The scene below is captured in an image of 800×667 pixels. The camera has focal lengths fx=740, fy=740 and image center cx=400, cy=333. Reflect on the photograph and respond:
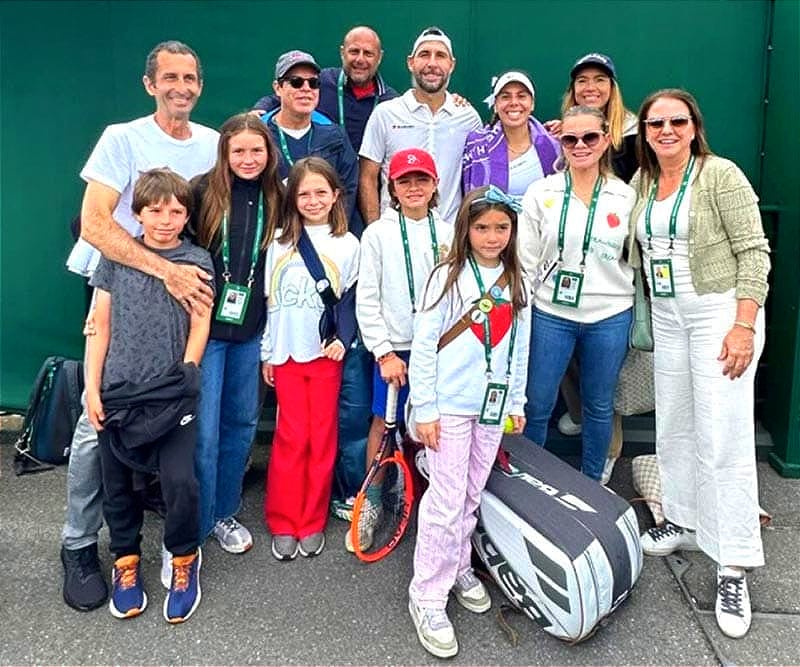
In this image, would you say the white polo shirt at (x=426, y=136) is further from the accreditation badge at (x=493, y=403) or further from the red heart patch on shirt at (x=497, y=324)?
the accreditation badge at (x=493, y=403)

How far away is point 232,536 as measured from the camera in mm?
3201

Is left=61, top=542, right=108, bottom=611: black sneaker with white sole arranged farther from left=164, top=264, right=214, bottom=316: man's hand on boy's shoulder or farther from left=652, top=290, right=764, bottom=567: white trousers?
left=652, top=290, right=764, bottom=567: white trousers

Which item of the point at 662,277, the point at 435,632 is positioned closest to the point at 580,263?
the point at 662,277

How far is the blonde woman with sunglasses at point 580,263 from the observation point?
9.94 ft

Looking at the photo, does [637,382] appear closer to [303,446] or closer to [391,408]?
[391,408]

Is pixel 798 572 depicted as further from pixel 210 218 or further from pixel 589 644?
pixel 210 218

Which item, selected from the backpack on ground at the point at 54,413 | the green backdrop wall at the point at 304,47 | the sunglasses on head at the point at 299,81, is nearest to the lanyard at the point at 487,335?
the sunglasses on head at the point at 299,81

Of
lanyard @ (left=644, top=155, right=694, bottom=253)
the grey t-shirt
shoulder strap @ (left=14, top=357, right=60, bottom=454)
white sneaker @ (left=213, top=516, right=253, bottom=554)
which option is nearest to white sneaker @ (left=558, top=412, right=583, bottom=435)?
lanyard @ (left=644, top=155, right=694, bottom=253)

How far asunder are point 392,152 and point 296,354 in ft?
3.79

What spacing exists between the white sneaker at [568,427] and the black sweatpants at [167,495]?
2.28 m

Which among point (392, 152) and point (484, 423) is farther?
point (392, 152)

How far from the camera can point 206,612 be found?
278cm

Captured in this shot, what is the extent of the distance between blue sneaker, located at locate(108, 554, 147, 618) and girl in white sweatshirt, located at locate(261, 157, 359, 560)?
59 cm

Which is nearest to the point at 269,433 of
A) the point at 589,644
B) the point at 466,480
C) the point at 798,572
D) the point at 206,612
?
the point at 206,612
